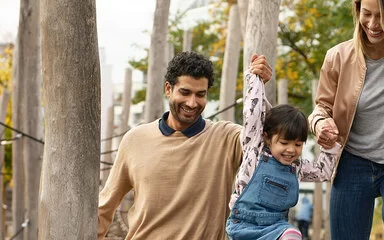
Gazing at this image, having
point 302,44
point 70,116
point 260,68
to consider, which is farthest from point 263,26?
point 302,44

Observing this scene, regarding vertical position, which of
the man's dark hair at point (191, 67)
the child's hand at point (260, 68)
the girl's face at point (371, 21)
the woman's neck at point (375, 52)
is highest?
the girl's face at point (371, 21)

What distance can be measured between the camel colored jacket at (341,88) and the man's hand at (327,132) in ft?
0.24

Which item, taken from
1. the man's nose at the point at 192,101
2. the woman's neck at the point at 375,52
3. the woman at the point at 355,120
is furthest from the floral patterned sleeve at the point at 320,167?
the man's nose at the point at 192,101

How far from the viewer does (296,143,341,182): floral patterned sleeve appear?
388 cm

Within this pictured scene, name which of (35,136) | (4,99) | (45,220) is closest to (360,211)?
(45,220)

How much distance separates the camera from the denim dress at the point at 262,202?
12.2 feet

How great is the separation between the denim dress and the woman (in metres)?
0.23

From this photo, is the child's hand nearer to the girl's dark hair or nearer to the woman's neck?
the girl's dark hair

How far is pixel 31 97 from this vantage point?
360 inches

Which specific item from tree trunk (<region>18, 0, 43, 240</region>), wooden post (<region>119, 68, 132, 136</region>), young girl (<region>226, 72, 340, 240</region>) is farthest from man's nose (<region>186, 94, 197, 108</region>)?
wooden post (<region>119, 68, 132, 136</region>)

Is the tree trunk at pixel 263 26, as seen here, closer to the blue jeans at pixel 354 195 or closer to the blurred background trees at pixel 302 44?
the blue jeans at pixel 354 195

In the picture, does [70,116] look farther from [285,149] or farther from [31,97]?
[31,97]

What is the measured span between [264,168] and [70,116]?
81 centimetres

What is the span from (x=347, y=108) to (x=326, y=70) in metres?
0.21
